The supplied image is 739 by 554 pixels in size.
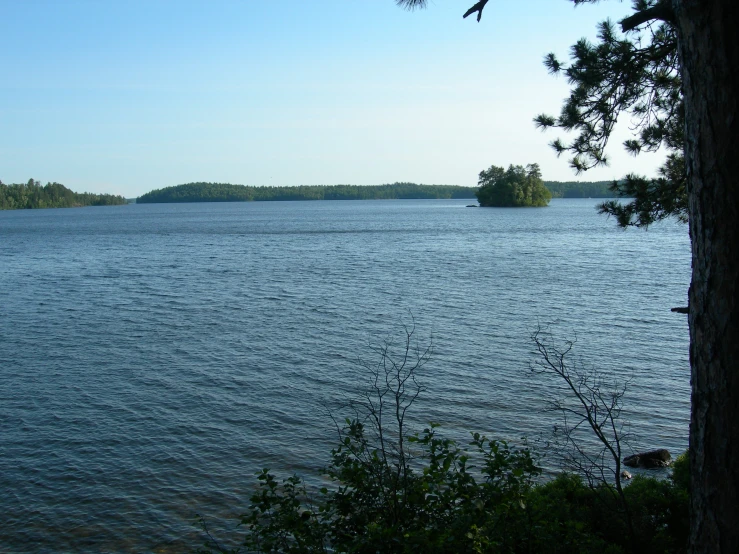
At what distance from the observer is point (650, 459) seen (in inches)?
440

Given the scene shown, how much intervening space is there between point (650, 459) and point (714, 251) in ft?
27.2

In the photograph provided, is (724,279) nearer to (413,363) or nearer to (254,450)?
(254,450)

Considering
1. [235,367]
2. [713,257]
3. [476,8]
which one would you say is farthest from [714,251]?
[235,367]

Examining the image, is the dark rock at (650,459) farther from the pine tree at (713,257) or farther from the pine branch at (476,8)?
the pine branch at (476,8)

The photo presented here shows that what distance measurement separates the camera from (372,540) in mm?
5664

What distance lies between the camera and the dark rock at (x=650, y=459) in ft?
36.5

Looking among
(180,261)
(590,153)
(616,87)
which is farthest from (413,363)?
(180,261)

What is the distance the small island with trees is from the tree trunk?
143 metres

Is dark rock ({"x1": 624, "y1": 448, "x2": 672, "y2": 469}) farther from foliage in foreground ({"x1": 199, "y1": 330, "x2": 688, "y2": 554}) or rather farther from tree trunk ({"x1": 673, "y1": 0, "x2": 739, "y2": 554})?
tree trunk ({"x1": 673, "y1": 0, "x2": 739, "y2": 554})

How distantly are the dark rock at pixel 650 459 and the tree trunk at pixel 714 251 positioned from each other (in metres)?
7.53

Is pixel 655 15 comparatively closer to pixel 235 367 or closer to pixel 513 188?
pixel 235 367

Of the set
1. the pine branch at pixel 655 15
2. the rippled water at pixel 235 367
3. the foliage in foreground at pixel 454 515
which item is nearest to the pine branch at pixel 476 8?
the pine branch at pixel 655 15

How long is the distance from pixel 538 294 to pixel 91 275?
26650 mm

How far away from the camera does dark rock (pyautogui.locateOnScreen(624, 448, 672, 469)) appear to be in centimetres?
1112
